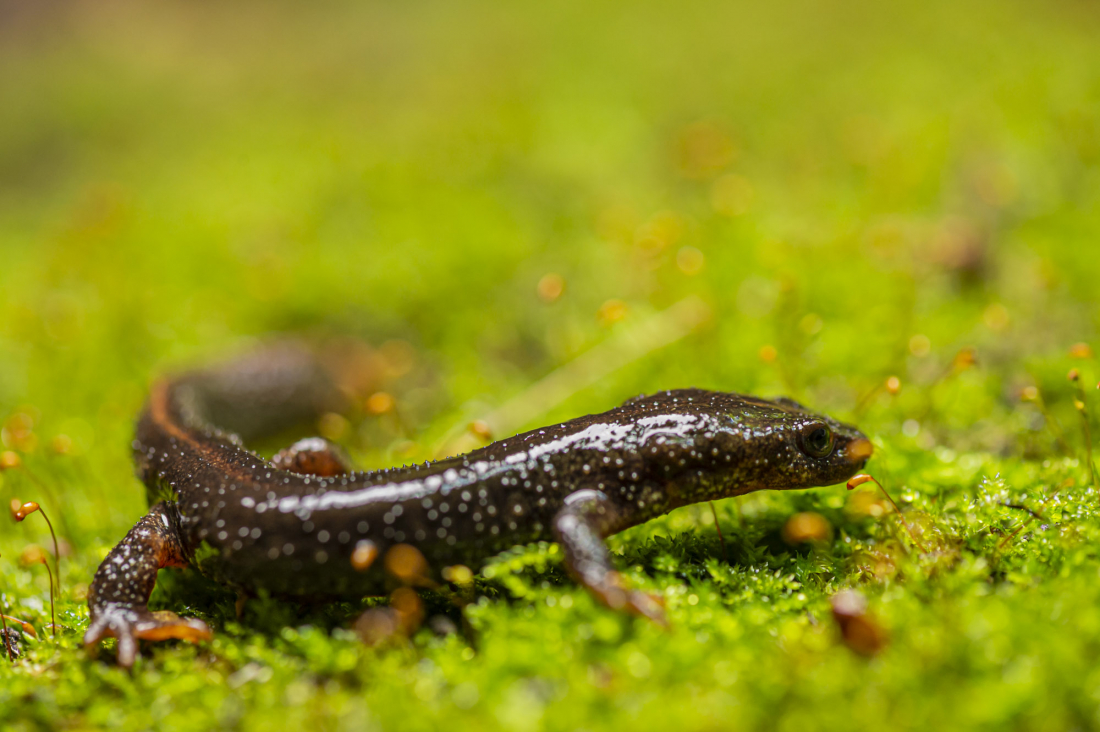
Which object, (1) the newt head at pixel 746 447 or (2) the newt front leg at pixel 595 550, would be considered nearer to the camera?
(2) the newt front leg at pixel 595 550

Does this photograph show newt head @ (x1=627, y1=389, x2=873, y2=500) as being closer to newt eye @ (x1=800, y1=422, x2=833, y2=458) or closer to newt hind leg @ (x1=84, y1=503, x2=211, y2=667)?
newt eye @ (x1=800, y1=422, x2=833, y2=458)

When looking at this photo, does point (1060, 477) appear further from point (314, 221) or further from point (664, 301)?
point (314, 221)

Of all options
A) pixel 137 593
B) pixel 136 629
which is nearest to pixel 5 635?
pixel 137 593

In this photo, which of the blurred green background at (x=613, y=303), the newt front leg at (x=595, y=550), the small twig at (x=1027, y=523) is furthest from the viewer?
the small twig at (x=1027, y=523)

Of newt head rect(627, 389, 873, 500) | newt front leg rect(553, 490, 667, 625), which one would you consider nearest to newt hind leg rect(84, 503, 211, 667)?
newt front leg rect(553, 490, 667, 625)

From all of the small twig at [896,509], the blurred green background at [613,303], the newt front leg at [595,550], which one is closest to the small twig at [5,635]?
the blurred green background at [613,303]

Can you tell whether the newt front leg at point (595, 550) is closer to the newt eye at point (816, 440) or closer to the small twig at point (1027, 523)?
the newt eye at point (816, 440)

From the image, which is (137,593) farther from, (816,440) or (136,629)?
(816,440)
